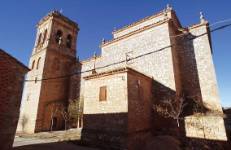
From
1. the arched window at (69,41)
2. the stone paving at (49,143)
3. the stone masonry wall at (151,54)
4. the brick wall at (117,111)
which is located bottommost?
the stone paving at (49,143)

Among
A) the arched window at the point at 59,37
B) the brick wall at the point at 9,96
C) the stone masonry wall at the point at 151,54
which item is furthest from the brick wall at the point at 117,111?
the arched window at the point at 59,37

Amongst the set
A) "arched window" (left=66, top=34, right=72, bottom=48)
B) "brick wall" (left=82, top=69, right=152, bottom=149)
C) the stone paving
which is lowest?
the stone paving

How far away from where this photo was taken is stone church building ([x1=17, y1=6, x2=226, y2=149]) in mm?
10570

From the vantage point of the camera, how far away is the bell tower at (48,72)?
18.4m

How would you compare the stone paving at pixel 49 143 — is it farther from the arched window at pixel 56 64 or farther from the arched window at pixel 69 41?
the arched window at pixel 69 41

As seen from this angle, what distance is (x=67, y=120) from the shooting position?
763 inches

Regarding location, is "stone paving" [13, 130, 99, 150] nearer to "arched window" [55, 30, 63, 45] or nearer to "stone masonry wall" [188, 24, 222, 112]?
"stone masonry wall" [188, 24, 222, 112]

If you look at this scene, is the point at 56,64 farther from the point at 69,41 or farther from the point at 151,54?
the point at 151,54

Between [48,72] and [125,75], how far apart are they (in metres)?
12.8

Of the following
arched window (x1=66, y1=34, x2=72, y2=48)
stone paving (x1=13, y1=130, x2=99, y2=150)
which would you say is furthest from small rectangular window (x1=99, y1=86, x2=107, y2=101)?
arched window (x1=66, y1=34, x2=72, y2=48)

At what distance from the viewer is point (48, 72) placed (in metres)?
19.9

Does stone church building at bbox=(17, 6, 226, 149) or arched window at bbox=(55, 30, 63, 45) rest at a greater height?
arched window at bbox=(55, 30, 63, 45)

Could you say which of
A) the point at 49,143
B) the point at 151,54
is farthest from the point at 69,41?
the point at 49,143

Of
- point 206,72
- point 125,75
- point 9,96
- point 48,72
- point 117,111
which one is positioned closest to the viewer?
point 9,96
